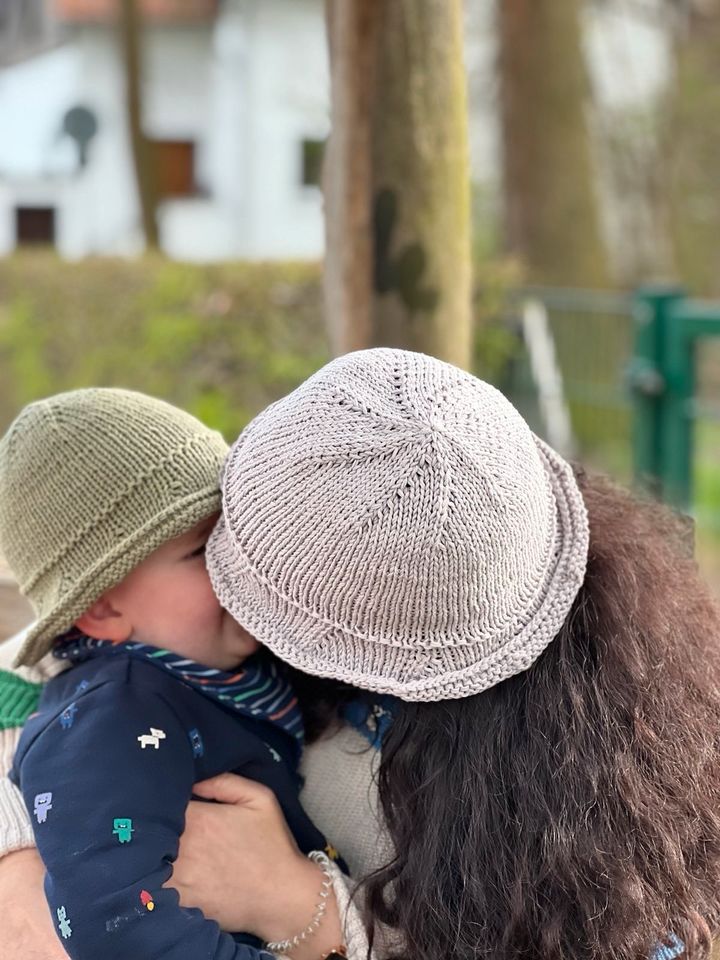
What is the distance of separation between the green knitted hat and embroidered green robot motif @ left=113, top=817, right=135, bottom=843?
30 cm

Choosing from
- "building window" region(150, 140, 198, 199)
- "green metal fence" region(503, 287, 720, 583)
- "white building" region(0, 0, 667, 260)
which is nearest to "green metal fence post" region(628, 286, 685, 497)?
"green metal fence" region(503, 287, 720, 583)

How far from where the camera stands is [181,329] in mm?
7535

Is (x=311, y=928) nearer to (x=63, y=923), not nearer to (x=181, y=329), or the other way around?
(x=63, y=923)

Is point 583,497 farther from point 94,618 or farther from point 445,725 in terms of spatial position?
point 94,618

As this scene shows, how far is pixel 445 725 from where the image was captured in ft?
4.58

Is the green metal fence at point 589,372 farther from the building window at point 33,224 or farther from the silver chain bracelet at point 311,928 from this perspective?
the building window at point 33,224

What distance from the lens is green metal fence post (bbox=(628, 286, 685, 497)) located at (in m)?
5.28

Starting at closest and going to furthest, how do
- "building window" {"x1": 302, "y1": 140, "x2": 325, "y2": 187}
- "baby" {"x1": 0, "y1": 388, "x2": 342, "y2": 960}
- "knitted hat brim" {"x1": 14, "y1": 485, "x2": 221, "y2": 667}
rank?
"baby" {"x1": 0, "y1": 388, "x2": 342, "y2": 960}
"knitted hat brim" {"x1": 14, "y1": 485, "x2": 221, "y2": 667}
"building window" {"x1": 302, "y1": 140, "x2": 325, "y2": 187}

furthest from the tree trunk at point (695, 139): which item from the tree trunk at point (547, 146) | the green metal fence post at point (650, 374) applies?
the green metal fence post at point (650, 374)

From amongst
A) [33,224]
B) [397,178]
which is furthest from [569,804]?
[33,224]

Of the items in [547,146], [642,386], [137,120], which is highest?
[137,120]

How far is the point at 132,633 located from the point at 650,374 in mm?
3989

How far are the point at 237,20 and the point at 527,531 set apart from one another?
58.8 ft

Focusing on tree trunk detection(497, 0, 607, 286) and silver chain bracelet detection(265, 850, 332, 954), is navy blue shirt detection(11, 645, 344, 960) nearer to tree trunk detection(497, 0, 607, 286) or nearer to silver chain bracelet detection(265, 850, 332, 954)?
silver chain bracelet detection(265, 850, 332, 954)
